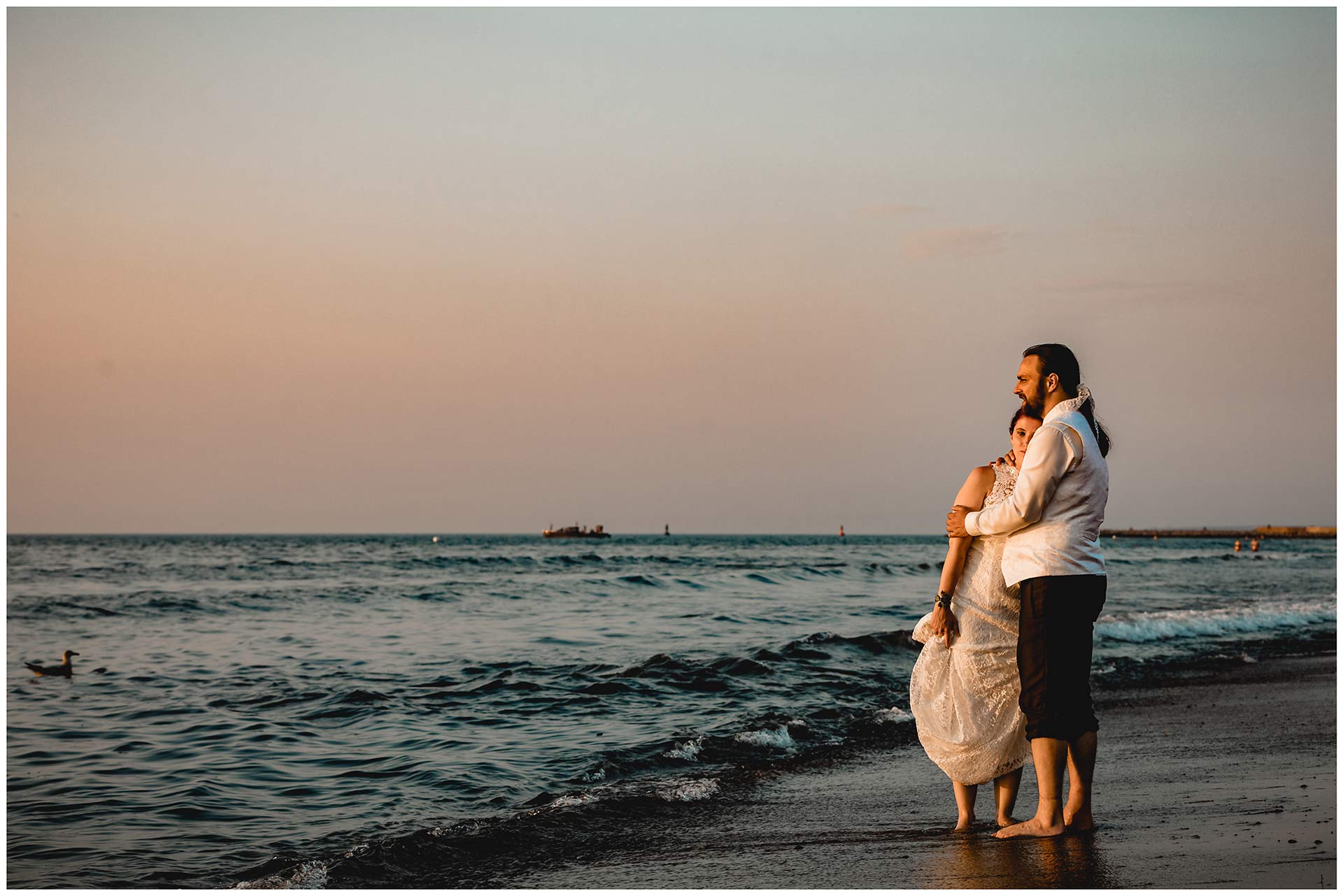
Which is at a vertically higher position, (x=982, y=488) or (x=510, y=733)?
(x=982, y=488)

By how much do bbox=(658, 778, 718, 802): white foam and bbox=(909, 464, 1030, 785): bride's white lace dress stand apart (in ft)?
6.12

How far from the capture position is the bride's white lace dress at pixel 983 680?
14.3ft

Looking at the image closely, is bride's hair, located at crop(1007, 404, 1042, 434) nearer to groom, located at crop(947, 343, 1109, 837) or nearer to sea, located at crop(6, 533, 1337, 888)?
groom, located at crop(947, 343, 1109, 837)

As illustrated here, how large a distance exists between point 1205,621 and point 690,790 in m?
12.7

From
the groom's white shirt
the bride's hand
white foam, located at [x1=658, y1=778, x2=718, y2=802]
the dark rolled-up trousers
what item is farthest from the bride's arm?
white foam, located at [x1=658, y1=778, x2=718, y2=802]

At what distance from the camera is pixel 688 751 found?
712 cm

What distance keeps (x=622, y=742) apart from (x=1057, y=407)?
14.7 ft

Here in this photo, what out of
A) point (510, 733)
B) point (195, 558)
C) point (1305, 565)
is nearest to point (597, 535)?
point (195, 558)

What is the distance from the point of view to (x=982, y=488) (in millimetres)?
4297

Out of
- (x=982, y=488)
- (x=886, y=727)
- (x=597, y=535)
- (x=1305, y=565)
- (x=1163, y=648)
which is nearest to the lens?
(x=982, y=488)

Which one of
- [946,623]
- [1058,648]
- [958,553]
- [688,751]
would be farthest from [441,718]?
[1058,648]

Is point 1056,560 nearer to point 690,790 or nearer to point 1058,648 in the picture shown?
point 1058,648

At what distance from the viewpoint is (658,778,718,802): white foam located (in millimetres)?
5898

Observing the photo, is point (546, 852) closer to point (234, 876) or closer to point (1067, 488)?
point (234, 876)
